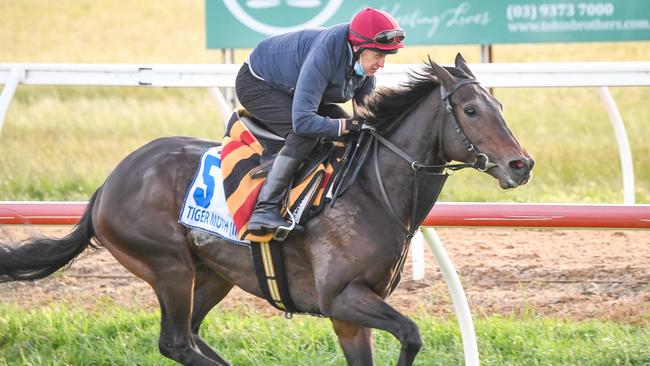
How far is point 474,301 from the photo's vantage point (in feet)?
20.2

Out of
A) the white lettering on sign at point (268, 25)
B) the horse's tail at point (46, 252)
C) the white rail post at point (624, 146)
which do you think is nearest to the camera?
the horse's tail at point (46, 252)

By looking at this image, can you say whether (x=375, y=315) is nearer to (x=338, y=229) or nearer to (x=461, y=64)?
(x=338, y=229)

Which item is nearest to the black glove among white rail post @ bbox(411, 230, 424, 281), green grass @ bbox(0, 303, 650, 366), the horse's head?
the horse's head

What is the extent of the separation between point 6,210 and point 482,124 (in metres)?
2.38

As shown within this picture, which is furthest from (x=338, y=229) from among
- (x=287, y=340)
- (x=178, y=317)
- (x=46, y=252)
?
(x=46, y=252)

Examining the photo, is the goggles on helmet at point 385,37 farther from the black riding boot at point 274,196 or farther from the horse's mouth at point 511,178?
the horse's mouth at point 511,178

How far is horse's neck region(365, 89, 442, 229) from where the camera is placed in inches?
180

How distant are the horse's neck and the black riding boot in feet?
1.10

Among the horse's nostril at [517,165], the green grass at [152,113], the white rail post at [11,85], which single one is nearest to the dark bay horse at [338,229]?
the horse's nostril at [517,165]

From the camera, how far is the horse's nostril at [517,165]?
13.9ft

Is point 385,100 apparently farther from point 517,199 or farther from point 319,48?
point 517,199

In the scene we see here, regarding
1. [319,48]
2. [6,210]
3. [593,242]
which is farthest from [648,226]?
[6,210]

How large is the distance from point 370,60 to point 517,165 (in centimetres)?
77

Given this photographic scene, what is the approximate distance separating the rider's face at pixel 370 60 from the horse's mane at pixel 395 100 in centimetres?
12
